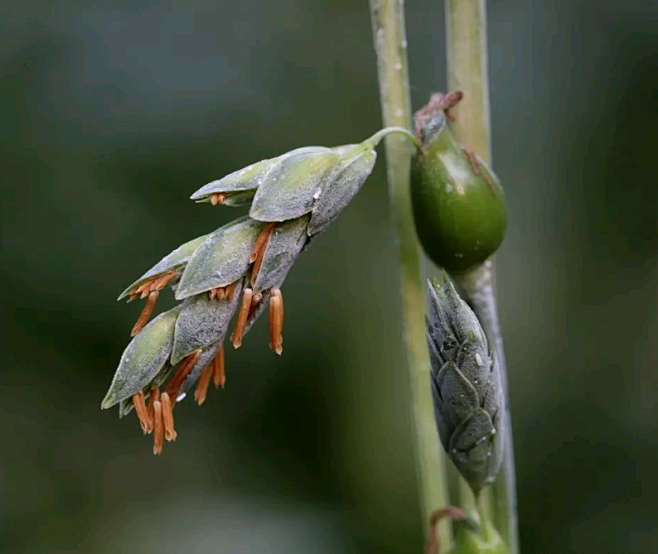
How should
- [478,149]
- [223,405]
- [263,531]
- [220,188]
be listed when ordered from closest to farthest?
[220,188] → [478,149] → [263,531] → [223,405]

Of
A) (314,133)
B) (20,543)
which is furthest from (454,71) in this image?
(20,543)

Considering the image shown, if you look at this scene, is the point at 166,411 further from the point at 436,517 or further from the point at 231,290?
the point at 436,517

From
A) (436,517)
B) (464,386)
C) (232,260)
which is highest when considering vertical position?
(232,260)

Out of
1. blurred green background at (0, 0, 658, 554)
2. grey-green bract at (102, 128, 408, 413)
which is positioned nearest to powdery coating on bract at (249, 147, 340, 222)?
grey-green bract at (102, 128, 408, 413)

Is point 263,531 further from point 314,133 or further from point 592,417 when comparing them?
point 314,133

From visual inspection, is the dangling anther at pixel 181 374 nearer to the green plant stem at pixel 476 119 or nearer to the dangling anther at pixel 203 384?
the dangling anther at pixel 203 384

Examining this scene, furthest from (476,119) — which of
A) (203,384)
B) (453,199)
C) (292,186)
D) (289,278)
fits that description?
(289,278)
